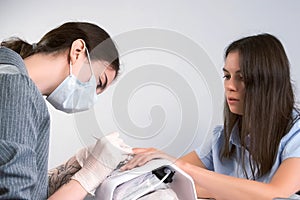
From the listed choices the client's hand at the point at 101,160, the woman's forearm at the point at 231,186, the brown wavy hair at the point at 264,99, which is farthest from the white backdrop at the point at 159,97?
the brown wavy hair at the point at 264,99

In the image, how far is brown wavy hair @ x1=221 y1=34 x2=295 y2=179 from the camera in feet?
4.51

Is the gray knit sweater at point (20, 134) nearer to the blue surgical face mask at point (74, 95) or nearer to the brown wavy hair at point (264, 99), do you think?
the blue surgical face mask at point (74, 95)

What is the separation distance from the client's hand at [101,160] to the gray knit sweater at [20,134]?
14cm

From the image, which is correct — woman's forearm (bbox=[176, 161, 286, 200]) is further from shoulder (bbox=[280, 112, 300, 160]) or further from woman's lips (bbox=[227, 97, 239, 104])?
woman's lips (bbox=[227, 97, 239, 104])

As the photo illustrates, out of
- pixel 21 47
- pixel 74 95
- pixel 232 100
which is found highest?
pixel 21 47

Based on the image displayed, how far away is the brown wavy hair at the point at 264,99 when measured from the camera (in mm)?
1376

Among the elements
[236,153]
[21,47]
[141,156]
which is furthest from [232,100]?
[21,47]

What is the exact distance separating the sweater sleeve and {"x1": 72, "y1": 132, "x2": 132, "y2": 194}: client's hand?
0.62 ft

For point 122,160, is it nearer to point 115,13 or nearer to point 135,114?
point 135,114

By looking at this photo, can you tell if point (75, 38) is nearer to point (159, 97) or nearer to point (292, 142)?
point (159, 97)

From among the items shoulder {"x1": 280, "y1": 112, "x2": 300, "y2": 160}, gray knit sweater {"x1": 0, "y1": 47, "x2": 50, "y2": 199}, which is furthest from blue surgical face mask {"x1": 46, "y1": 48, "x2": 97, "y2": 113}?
shoulder {"x1": 280, "y1": 112, "x2": 300, "y2": 160}

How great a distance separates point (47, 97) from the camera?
1.15 metres

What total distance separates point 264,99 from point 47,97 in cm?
68

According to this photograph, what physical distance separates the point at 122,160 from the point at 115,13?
0.84 m
